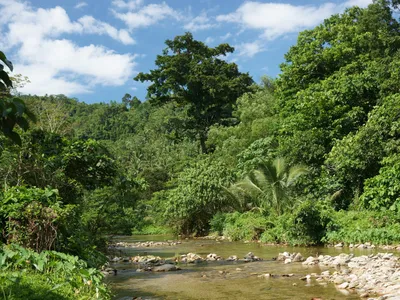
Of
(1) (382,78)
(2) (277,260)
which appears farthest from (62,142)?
(1) (382,78)

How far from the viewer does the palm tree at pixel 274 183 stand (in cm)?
1997

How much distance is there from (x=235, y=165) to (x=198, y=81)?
376 inches

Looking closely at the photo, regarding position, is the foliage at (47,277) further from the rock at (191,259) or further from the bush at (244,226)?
the bush at (244,226)

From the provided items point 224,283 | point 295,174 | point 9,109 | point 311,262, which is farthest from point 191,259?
point 9,109

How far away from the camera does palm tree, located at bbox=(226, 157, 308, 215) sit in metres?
20.0

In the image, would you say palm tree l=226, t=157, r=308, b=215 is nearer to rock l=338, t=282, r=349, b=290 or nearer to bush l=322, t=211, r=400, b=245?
bush l=322, t=211, r=400, b=245

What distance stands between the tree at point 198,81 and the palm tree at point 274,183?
14759 millimetres

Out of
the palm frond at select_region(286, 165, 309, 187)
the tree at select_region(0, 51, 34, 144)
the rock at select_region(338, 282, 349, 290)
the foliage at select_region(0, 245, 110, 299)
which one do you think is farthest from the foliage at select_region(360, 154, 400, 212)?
the tree at select_region(0, 51, 34, 144)

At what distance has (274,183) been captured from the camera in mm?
19922

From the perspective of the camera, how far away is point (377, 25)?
22594 millimetres

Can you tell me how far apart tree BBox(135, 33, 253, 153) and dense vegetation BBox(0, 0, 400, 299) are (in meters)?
0.10

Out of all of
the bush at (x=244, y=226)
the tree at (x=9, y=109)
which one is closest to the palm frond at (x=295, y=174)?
the bush at (x=244, y=226)

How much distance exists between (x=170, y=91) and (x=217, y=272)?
89.5 ft

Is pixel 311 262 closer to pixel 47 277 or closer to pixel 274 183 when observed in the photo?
pixel 47 277
